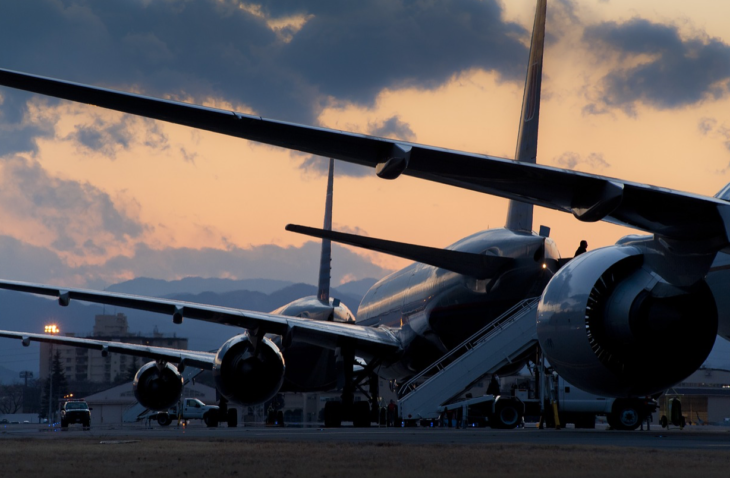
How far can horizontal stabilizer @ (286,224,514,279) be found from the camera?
15.9m

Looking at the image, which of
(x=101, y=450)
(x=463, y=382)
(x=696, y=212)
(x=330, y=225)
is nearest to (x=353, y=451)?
(x=101, y=450)

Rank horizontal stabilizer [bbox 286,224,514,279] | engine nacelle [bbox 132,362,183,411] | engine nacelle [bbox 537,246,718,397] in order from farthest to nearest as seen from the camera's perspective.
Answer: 1. engine nacelle [bbox 132,362,183,411]
2. horizontal stabilizer [bbox 286,224,514,279]
3. engine nacelle [bbox 537,246,718,397]

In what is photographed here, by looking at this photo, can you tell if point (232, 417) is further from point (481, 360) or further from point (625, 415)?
point (625, 415)

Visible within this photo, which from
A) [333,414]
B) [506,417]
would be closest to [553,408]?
[506,417]

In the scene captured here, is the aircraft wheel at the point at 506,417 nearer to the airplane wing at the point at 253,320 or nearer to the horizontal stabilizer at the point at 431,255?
the horizontal stabilizer at the point at 431,255

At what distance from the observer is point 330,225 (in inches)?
1476

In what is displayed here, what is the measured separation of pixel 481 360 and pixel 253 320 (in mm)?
5376

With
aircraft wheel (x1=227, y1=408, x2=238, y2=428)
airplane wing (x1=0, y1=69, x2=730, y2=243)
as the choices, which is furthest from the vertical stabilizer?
airplane wing (x1=0, y1=69, x2=730, y2=243)

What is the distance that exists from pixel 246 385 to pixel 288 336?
171cm

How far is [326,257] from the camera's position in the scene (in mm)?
36031

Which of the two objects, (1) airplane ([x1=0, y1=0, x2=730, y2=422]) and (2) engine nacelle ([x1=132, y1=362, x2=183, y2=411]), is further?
(2) engine nacelle ([x1=132, y1=362, x2=183, y2=411])

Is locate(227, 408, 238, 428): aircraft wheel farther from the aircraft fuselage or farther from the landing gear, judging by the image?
the landing gear

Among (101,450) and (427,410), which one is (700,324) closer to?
(101,450)

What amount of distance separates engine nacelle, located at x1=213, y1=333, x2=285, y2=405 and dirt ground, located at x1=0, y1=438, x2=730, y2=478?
12.7 m
